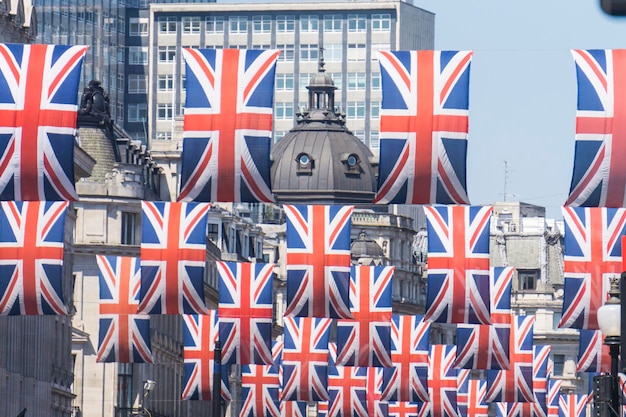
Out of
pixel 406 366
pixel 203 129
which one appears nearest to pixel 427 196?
pixel 203 129

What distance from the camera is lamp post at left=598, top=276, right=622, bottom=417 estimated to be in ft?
138

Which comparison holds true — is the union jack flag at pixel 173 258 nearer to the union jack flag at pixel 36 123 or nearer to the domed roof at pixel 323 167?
the union jack flag at pixel 36 123

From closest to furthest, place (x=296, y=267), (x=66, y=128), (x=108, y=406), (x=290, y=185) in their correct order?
(x=66, y=128) < (x=296, y=267) < (x=108, y=406) < (x=290, y=185)

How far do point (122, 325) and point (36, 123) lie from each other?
1733 centimetres

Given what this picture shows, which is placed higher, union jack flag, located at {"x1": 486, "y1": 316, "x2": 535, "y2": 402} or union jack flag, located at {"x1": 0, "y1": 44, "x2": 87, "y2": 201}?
union jack flag, located at {"x1": 0, "y1": 44, "x2": 87, "y2": 201}

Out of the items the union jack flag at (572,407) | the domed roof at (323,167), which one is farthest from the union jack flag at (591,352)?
the domed roof at (323,167)

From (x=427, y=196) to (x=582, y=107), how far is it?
13.4ft

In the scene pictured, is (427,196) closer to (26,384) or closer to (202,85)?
(202,85)

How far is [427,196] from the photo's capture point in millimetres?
60594

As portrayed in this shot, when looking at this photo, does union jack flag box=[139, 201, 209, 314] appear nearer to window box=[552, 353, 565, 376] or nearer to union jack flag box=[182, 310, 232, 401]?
union jack flag box=[182, 310, 232, 401]

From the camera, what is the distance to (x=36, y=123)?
58.2 m

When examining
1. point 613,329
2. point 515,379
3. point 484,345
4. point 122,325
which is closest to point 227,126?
point 122,325

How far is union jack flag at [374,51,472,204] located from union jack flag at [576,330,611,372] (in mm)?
16929

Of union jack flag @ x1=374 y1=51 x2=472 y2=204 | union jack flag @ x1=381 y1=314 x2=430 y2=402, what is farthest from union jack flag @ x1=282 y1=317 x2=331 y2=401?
union jack flag @ x1=374 y1=51 x2=472 y2=204
